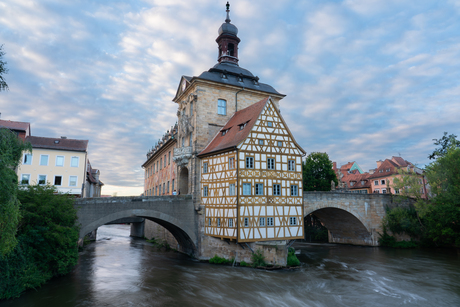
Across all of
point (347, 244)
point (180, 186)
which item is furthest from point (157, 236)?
point (347, 244)

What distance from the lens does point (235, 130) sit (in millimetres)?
22609

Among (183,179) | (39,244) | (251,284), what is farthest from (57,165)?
(251,284)

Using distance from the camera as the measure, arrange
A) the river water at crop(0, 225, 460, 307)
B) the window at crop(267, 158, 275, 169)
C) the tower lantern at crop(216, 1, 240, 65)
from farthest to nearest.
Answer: the tower lantern at crop(216, 1, 240, 65)
the window at crop(267, 158, 275, 169)
the river water at crop(0, 225, 460, 307)

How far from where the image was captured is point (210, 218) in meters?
22.5

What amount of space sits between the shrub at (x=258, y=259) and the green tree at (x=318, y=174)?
23.6 metres

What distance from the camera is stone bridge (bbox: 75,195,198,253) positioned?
19578mm

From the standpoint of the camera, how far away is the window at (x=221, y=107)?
2584 cm

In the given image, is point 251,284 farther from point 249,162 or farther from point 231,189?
point 249,162

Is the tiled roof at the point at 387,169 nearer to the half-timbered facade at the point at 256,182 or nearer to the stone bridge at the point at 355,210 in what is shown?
the stone bridge at the point at 355,210

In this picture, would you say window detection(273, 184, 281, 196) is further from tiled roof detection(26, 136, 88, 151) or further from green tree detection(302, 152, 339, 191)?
green tree detection(302, 152, 339, 191)

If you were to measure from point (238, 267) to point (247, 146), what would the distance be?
793cm

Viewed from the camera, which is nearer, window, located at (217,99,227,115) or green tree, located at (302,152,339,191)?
window, located at (217,99,227,115)

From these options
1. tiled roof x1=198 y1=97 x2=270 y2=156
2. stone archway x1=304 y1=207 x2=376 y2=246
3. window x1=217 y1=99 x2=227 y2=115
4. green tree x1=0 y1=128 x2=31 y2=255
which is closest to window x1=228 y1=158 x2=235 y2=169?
tiled roof x1=198 y1=97 x2=270 y2=156

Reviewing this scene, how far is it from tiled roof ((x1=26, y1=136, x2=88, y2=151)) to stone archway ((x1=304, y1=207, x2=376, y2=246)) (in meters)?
24.0
